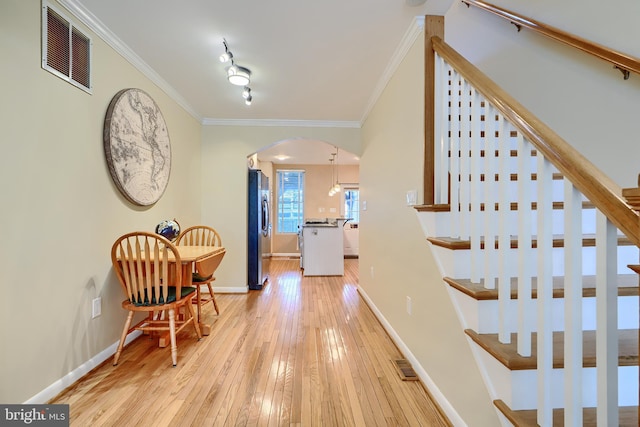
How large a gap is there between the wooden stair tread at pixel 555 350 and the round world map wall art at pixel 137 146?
2.57 m

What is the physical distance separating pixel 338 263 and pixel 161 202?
3.08 metres

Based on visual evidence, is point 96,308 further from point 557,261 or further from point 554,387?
point 557,261

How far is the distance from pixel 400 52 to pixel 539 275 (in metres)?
1.94

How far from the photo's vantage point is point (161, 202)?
2.77 m

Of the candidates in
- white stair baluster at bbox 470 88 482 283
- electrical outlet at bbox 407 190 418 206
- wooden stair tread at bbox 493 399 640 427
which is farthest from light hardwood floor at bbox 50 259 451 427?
electrical outlet at bbox 407 190 418 206

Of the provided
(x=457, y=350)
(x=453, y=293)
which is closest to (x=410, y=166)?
(x=453, y=293)

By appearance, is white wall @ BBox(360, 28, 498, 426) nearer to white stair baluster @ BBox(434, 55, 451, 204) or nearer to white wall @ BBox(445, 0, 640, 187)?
white stair baluster @ BBox(434, 55, 451, 204)

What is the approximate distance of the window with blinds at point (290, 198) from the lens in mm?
7273

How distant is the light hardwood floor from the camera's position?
4.86 ft

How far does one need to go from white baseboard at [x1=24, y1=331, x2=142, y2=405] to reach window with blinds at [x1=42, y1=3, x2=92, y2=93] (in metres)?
1.84

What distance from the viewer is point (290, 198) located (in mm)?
7336

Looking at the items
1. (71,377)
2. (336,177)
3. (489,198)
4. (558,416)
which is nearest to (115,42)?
(71,377)

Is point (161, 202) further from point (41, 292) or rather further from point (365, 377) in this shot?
point (365, 377)

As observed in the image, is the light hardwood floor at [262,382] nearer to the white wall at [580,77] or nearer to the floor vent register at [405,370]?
the floor vent register at [405,370]
